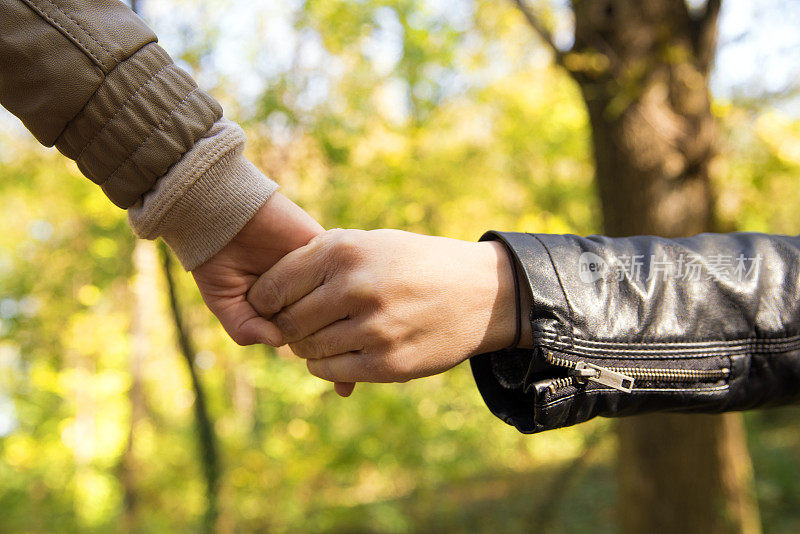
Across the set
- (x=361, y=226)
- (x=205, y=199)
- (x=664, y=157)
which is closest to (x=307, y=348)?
(x=205, y=199)

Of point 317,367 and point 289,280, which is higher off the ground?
point 289,280

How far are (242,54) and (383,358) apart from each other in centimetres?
432

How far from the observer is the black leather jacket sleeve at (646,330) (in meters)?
1.06

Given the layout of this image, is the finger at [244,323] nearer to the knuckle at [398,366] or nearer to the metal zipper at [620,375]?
the knuckle at [398,366]

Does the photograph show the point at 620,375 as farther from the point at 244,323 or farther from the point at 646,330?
the point at 244,323

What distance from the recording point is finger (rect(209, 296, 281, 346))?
1356 mm

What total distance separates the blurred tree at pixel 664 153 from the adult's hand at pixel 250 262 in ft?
7.93

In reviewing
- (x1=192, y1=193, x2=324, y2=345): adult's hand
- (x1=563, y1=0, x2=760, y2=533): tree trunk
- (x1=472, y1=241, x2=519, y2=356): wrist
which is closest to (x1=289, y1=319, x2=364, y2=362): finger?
(x1=192, y1=193, x2=324, y2=345): adult's hand

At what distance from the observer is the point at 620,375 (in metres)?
1.08

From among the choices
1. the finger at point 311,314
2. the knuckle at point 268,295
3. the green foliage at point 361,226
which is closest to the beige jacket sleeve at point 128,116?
the knuckle at point 268,295

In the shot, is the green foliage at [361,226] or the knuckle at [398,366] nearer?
the knuckle at [398,366]

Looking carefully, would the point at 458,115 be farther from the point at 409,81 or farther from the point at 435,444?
the point at 435,444

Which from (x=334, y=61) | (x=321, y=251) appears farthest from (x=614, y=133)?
(x=334, y=61)

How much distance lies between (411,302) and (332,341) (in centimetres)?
21
